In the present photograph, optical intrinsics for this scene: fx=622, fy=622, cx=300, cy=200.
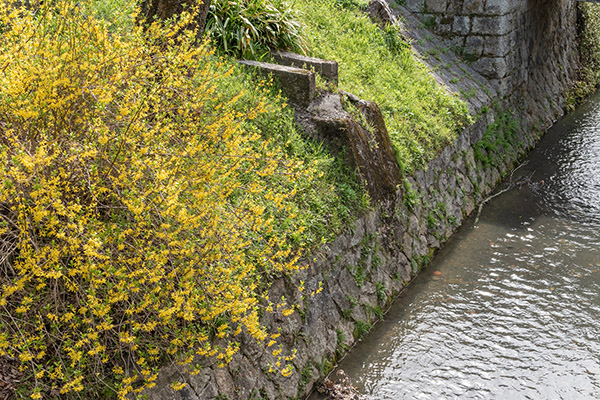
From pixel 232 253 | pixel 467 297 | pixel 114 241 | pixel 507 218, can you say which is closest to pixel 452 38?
pixel 507 218

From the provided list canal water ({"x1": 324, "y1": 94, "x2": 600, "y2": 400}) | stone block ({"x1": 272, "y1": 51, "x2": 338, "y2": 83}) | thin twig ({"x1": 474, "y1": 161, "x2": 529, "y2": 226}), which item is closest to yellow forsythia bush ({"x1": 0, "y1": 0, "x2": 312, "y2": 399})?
canal water ({"x1": 324, "y1": 94, "x2": 600, "y2": 400})

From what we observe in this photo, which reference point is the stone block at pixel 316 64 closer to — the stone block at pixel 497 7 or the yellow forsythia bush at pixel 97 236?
the yellow forsythia bush at pixel 97 236

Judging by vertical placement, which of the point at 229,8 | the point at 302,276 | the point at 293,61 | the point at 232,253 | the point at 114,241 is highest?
the point at 229,8

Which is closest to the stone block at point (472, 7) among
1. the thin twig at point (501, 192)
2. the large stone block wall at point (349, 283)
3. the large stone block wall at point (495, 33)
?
the large stone block wall at point (495, 33)

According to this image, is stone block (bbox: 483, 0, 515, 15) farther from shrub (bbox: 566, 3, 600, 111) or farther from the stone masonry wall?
shrub (bbox: 566, 3, 600, 111)

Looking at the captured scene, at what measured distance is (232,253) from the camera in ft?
14.4

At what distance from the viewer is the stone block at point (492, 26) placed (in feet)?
38.3

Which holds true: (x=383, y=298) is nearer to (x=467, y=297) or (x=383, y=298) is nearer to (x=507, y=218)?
(x=467, y=297)

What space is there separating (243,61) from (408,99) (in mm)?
2816

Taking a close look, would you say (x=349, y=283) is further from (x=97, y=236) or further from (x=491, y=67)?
(x=491, y=67)

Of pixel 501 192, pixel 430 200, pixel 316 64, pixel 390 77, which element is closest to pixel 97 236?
pixel 316 64

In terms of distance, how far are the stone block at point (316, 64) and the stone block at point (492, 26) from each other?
17.1 feet

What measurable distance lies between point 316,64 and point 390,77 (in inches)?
77.8

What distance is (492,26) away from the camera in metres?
11.8
